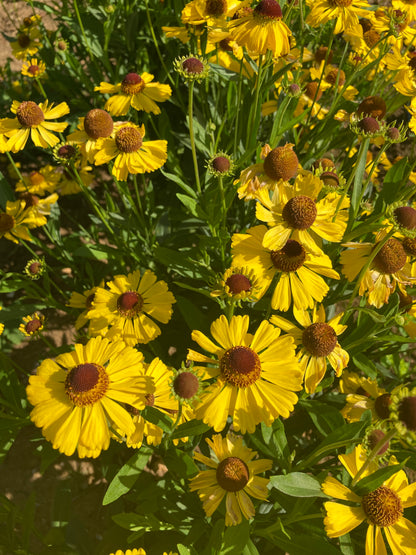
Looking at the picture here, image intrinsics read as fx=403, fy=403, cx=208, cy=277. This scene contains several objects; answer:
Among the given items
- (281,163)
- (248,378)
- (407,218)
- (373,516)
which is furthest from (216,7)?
(373,516)

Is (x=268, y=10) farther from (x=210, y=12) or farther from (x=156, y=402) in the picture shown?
(x=156, y=402)

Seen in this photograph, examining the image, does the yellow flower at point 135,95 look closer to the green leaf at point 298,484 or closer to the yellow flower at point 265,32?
the yellow flower at point 265,32

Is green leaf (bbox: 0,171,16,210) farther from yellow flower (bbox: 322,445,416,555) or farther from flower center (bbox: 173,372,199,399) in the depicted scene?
yellow flower (bbox: 322,445,416,555)

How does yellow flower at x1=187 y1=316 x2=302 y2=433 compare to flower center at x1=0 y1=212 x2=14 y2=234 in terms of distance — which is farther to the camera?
flower center at x1=0 y1=212 x2=14 y2=234

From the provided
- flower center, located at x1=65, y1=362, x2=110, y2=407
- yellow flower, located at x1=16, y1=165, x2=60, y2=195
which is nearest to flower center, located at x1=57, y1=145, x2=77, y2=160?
yellow flower, located at x1=16, y1=165, x2=60, y2=195

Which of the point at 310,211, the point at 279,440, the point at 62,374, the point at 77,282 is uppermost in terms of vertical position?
the point at 310,211

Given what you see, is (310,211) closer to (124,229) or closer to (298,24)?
(124,229)

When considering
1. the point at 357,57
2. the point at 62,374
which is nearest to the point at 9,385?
the point at 62,374
